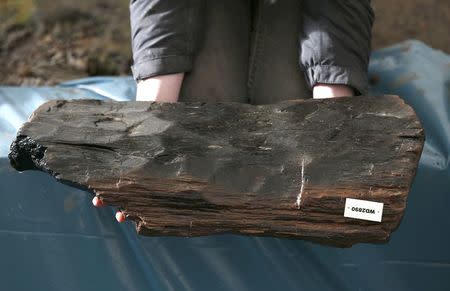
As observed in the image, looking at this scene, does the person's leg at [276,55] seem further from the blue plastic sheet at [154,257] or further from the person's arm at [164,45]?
the blue plastic sheet at [154,257]

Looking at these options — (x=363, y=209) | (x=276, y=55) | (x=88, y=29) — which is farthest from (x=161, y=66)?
(x=88, y=29)

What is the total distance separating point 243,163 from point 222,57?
378 mm

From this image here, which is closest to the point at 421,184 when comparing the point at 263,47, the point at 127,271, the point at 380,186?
the point at 380,186

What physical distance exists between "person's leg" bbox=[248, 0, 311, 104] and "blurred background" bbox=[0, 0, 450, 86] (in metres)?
1.13

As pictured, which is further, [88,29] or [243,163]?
[88,29]

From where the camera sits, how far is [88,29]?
2.64 m

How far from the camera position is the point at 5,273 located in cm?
140

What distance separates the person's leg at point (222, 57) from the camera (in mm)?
1446

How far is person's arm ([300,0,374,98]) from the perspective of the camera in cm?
138

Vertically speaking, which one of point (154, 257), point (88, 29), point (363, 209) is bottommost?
point (154, 257)

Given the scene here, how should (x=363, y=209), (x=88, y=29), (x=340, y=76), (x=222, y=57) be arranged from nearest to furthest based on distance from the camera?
(x=363, y=209)
(x=340, y=76)
(x=222, y=57)
(x=88, y=29)

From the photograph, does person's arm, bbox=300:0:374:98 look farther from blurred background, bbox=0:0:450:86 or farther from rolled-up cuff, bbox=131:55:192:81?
blurred background, bbox=0:0:450:86

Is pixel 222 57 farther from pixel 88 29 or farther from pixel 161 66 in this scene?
pixel 88 29

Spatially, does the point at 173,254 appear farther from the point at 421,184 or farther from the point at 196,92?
the point at 421,184
